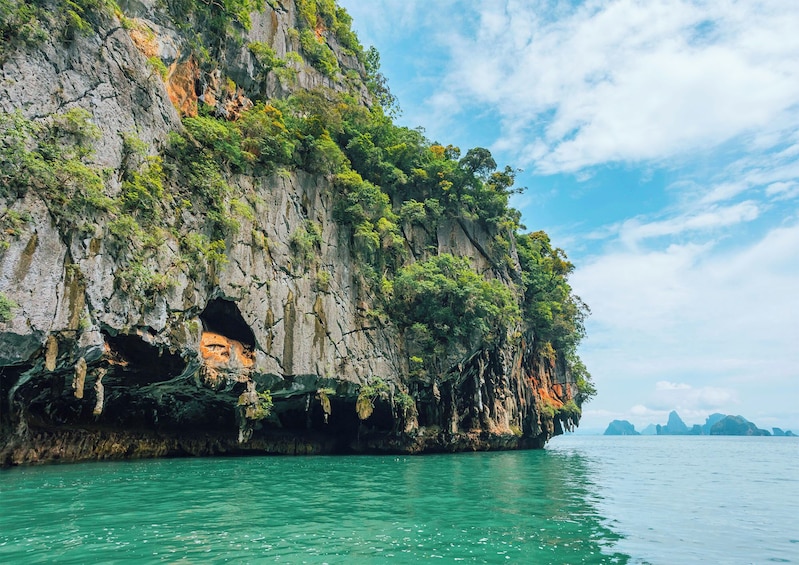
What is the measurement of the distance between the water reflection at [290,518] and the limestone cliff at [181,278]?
3.46m

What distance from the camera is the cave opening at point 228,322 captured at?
17.8 metres

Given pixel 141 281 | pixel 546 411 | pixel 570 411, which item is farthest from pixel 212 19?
pixel 570 411

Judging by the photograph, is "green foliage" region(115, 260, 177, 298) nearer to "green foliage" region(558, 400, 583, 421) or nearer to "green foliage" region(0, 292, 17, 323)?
"green foliage" region(0, 292, 17, 323)

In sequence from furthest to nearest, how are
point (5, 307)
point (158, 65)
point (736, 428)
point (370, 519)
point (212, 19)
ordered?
point (736, 428)
point (212, 19)
point (158, 65)
point (5, 307)
point (370, 519)

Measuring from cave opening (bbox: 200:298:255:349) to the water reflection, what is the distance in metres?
5.45

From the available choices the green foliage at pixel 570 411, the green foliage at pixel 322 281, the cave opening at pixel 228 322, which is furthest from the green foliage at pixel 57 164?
the green foliage at pixel 570 411

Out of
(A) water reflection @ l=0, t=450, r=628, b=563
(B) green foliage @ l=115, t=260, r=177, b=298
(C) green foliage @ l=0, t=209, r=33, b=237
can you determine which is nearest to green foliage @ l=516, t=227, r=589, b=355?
(A) water reflection @ l=0, t=450, r=628, b=563

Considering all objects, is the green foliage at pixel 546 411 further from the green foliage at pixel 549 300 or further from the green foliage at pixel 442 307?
the green foliage at pixel 442 307

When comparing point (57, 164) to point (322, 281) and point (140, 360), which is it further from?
point (322, 281)

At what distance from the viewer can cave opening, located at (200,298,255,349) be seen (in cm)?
1783

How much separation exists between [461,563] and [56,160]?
13.3 meters

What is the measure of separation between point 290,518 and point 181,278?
1006cm

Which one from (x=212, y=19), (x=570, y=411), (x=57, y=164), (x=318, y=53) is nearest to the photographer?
(x=57, y=164)

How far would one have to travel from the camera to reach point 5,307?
35.6ft
